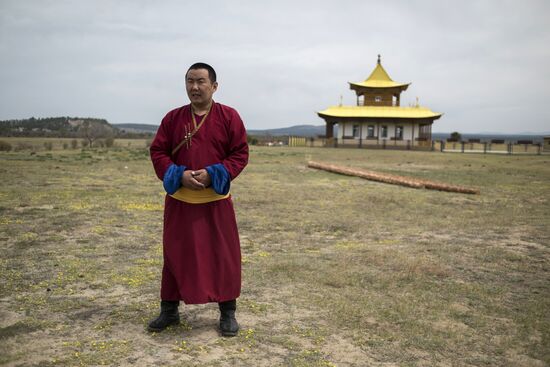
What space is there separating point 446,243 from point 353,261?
1859 mm

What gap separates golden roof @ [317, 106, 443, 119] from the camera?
42594 millimetres

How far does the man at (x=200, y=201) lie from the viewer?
3.44 metres

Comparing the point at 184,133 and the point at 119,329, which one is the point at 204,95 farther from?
the point at 119,329

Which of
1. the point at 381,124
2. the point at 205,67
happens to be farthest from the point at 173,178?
the point at 381,124

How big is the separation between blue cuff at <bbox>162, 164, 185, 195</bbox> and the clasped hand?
35mm

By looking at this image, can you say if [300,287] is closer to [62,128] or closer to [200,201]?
[200,201]

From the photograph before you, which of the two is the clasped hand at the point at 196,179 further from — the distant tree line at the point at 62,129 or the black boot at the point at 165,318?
the distant tree line at the point at 62,129

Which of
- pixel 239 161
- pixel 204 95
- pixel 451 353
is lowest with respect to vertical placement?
pixel 451 353

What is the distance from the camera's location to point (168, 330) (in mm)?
3564

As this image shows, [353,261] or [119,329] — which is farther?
[353,261]

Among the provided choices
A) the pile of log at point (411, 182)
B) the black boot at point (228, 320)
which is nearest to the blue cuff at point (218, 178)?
the black boot at point (228, 320)

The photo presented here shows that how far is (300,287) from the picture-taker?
463 centimetres

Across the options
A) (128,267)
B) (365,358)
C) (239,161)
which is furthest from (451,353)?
(128,267)

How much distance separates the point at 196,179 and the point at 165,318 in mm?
1084
